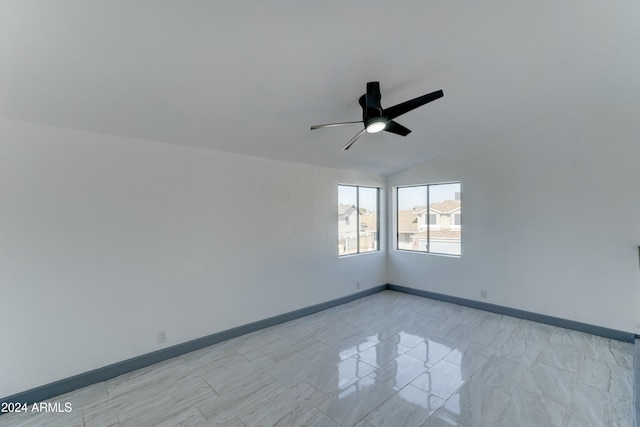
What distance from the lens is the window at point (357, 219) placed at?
5117mm

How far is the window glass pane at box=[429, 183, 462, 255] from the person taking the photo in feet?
16.0

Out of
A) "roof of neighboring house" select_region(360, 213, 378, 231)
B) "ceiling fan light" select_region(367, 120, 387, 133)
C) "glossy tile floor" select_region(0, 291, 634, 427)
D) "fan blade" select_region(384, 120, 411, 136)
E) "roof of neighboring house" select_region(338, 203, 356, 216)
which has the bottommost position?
"glossy tile floor" select_region(0, 291, 634, 427)

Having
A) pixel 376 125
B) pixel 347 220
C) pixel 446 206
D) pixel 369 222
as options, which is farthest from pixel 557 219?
pixel 376 125

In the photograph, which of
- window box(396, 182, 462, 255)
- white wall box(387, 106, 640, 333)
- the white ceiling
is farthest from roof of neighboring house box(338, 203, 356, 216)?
the white ceiling

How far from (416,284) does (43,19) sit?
18.5 feet

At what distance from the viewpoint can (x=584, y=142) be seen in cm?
368

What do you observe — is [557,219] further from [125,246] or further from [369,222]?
[125,246]

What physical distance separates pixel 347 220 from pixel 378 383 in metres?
2.96

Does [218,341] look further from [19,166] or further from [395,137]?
[395,137]

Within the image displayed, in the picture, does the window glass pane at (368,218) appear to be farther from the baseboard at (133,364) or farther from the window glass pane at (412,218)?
the baseboard at (133,364)

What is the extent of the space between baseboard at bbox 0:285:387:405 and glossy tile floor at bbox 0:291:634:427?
8 cm

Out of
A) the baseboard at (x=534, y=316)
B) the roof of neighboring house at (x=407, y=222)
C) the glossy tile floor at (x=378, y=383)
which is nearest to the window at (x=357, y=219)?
the roof of neighboring house at (x=407, y=222)

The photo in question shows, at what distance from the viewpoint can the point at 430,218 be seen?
17.2ft

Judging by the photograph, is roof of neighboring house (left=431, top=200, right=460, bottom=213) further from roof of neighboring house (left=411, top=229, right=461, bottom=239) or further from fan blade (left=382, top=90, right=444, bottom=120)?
fan blade (left=382, top=90, right=444, bottom=120)
